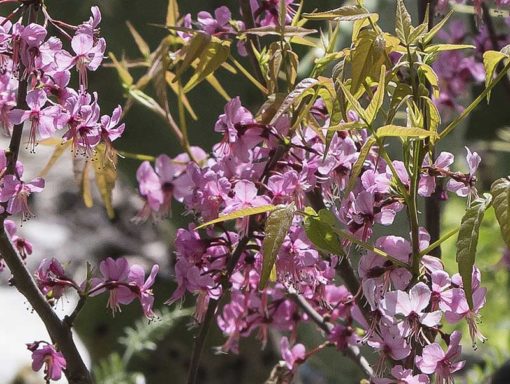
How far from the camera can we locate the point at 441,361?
59cm

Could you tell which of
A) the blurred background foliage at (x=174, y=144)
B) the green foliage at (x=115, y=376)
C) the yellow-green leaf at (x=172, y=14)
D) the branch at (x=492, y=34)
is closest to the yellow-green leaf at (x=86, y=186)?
the yellow-green leaf at (x=172, y=14)

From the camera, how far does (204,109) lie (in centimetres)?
181

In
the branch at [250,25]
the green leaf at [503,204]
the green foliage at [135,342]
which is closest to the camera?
the green leaf at [503,204]

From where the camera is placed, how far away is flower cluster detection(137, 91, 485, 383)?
0.59 m

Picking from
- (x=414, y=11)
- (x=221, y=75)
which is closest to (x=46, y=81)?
(x=414, y=11)

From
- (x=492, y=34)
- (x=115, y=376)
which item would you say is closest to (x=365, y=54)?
(x=492, y=34)

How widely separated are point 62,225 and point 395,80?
2560 mm

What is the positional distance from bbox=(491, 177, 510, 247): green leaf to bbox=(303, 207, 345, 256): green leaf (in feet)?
0.30

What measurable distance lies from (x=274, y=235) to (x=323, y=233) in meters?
0.04

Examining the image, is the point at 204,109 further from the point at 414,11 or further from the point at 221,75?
the point at 414,11

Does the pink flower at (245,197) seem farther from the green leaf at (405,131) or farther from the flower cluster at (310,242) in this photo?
the green leaf at (405,131)

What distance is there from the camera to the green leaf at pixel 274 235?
549 millimetres

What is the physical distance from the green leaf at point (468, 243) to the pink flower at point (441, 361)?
0.20 ft

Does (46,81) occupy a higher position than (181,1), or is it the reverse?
(46,81)
